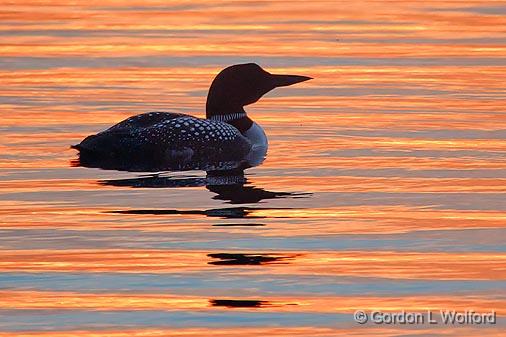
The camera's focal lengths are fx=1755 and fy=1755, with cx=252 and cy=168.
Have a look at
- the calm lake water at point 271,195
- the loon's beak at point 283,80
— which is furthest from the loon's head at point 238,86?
the calm lake water at point 271,195

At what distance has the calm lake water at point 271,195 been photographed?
6539 mm

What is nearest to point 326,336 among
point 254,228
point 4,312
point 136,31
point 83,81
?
point 4,312

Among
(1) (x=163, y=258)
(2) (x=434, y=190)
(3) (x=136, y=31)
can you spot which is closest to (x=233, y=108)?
(2) (x=434, y=190)

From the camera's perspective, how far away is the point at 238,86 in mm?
11633

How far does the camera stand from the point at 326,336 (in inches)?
239

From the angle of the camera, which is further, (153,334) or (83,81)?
(83,81)

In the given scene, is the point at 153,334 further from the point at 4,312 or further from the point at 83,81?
the point at 83,81

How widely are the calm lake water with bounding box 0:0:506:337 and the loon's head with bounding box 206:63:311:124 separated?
1.18 ft

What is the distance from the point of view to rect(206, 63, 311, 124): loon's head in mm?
11547

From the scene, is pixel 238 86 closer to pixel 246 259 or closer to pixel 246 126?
pixel 246 126

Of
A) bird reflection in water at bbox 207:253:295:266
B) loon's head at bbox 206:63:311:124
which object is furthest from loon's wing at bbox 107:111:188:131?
bird reflection in water at bbox 207:253:295:266

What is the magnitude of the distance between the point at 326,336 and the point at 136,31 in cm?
1208

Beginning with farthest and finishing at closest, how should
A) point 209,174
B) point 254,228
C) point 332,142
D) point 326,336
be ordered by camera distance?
1. point 332,142
2. point 209,174
3. point 254,228
4. point 326,336

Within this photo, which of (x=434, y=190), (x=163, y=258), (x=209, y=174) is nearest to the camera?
(x=163, y=258)
